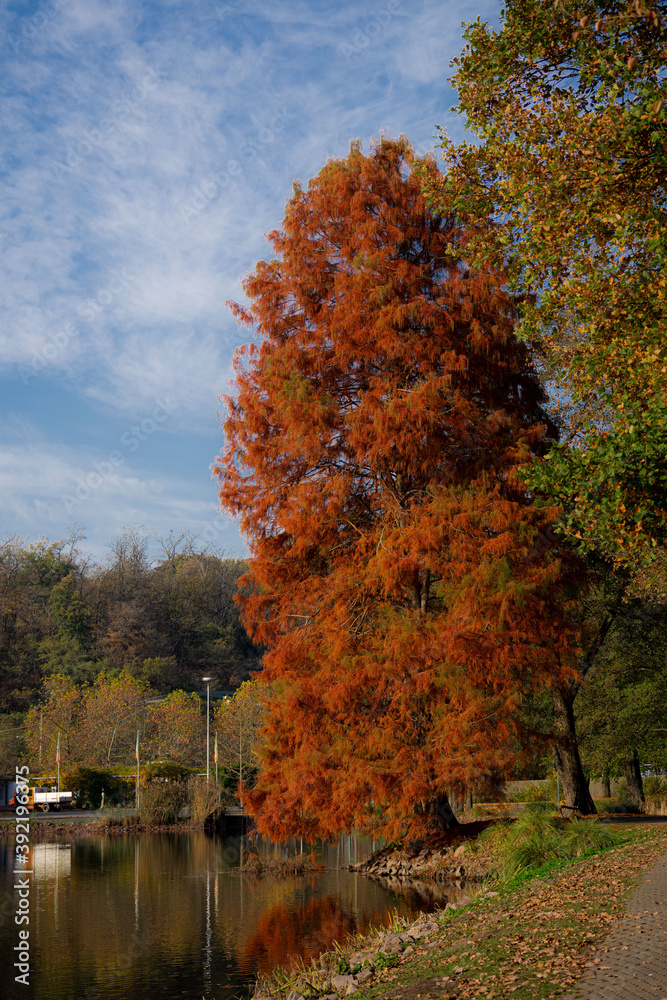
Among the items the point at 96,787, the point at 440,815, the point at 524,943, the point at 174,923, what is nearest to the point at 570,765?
the point at 440,815

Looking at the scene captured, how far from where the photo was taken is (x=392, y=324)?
17.1 metres

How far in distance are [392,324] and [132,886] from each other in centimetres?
1321

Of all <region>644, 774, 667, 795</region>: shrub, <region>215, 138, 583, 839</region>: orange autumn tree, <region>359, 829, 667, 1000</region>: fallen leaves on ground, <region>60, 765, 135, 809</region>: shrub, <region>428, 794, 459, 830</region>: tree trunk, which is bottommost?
<region>60, 765, 135, 809</region>: shrub

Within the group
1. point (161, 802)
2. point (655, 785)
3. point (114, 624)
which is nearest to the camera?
point (655, 785)

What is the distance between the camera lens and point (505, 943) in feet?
23.9

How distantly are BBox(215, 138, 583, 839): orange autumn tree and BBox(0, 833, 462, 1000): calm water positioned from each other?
1773 millimetres

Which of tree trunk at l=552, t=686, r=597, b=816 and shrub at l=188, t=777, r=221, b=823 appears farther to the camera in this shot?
A: shrub at l=188, t=777, r=221, b=823

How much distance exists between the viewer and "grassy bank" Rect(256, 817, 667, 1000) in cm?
621

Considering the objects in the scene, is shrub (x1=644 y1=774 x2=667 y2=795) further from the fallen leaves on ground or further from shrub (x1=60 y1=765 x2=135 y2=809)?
shrub (x1=60 y1=765 x2=135 y2=809)

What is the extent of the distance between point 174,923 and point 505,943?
320 inches

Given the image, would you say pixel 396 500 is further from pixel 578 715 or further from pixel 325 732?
pixel 578 715

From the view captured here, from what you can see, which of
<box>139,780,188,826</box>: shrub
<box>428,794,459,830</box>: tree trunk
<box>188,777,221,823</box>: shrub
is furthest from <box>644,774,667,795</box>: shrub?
<box>139,780,188,826</box>: shrub

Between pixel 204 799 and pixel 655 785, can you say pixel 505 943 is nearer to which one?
pixel 655 785

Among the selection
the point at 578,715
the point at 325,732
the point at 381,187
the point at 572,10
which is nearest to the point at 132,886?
the point at 325,732
